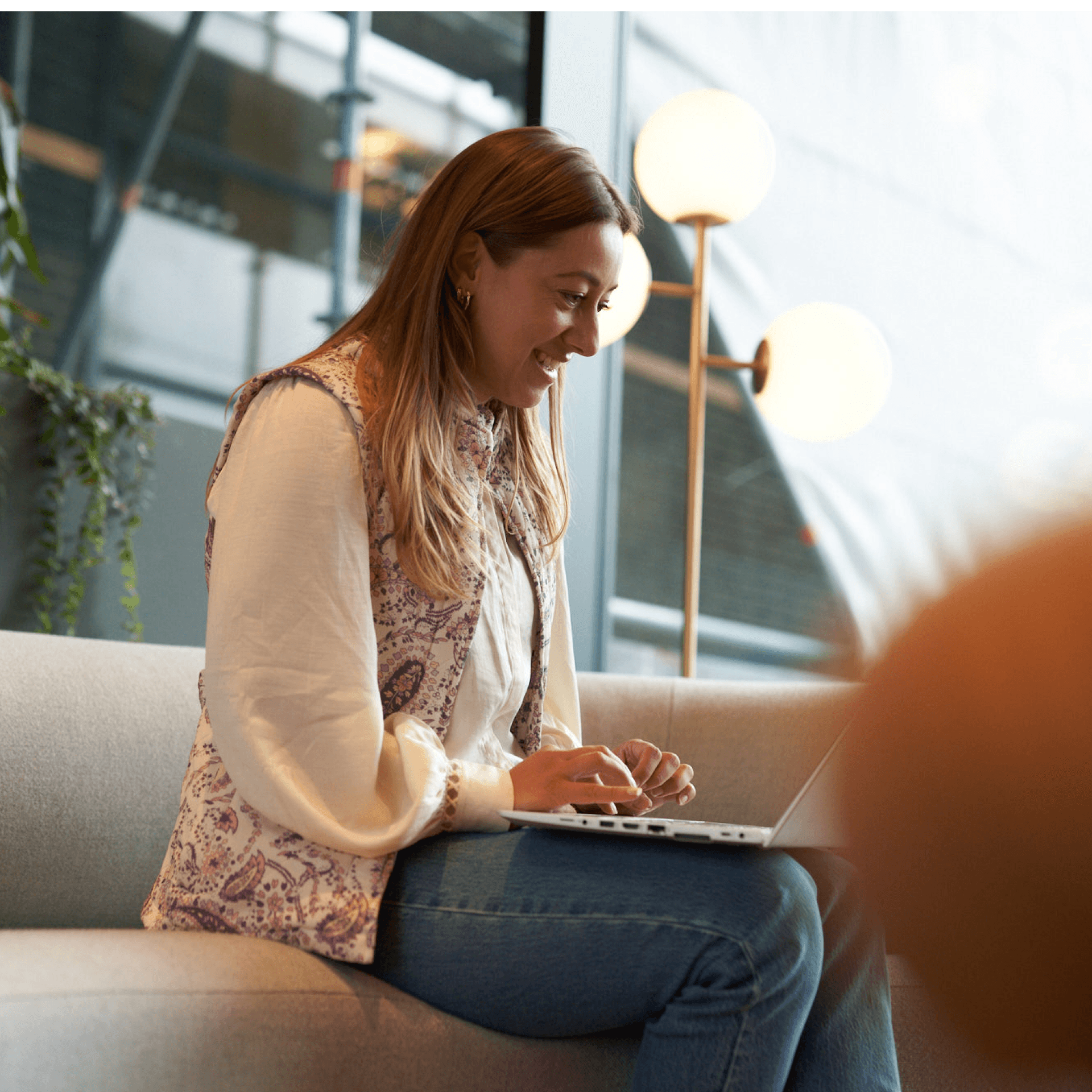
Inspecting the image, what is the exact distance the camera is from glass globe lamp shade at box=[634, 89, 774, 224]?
1.92 metres

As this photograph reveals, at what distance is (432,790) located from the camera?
92 cm

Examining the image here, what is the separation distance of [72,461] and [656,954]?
153 cm

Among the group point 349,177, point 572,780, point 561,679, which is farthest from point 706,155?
point 572,780


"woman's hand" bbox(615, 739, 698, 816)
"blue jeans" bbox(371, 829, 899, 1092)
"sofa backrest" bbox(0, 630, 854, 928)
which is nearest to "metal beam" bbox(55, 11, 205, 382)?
"sofa backrest" bbox(0, 630, 854, 928)

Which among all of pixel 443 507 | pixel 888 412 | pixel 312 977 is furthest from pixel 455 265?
pixel 888 412

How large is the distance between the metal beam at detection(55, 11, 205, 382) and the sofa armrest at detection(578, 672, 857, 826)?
1.55 m

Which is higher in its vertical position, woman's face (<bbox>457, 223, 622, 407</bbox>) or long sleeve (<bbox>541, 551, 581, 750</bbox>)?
woman's face (<bbox>457, 223, 622, 407</bbox>)

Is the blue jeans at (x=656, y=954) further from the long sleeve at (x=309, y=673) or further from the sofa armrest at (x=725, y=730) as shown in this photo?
the sofa armrest at (x=725, y=730)

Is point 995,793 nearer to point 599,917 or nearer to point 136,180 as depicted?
point 599,917

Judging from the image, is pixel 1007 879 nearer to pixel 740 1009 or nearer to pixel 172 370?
pixel 740 1009

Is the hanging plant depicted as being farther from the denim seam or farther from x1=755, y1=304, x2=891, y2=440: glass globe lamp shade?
the denim seam

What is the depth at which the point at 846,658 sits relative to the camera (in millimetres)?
265

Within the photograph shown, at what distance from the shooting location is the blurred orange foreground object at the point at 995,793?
20 cm

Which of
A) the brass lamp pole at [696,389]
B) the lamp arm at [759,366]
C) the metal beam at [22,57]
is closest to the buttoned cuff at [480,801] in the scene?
the brass lamp pole at [696,389]
